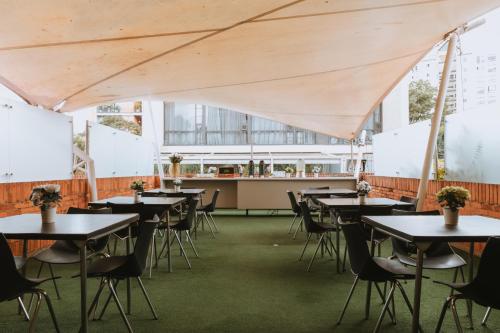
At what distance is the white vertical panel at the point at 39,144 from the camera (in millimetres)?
5480

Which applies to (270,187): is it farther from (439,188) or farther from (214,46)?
(214,46)

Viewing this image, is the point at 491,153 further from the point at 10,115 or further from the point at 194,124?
the point at 194,124

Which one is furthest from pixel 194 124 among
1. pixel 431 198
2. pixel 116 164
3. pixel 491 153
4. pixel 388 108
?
pixel 491 153

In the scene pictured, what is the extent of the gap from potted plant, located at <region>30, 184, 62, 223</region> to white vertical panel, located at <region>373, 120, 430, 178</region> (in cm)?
640

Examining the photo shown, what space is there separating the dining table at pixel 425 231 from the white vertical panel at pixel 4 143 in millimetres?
4497

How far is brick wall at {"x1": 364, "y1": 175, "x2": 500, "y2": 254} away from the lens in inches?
210

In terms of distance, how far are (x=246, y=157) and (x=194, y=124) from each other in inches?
132

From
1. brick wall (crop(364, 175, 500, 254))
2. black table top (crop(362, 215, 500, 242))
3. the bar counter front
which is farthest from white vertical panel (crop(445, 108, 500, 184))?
the bar counter front

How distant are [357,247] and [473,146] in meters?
3.92

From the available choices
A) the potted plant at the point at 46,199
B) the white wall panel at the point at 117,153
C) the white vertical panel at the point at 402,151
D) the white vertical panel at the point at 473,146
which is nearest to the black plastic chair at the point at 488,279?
the potted plant at the point at 46,199

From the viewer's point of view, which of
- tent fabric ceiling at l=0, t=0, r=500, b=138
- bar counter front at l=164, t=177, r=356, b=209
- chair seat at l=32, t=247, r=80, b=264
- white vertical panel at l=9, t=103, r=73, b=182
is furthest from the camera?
bar counter front at l=164, t=177, r=356, b=209

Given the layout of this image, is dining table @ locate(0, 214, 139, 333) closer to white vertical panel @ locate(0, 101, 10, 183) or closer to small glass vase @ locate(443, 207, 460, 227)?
white vertical panel @ locate(0, 101, 10, 183)

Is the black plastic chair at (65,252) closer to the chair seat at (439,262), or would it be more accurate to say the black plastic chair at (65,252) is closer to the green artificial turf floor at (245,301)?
the green artificial turf floor at (245,301)

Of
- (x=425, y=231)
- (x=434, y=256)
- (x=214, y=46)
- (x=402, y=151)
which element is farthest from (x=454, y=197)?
(x=402, y=151)
